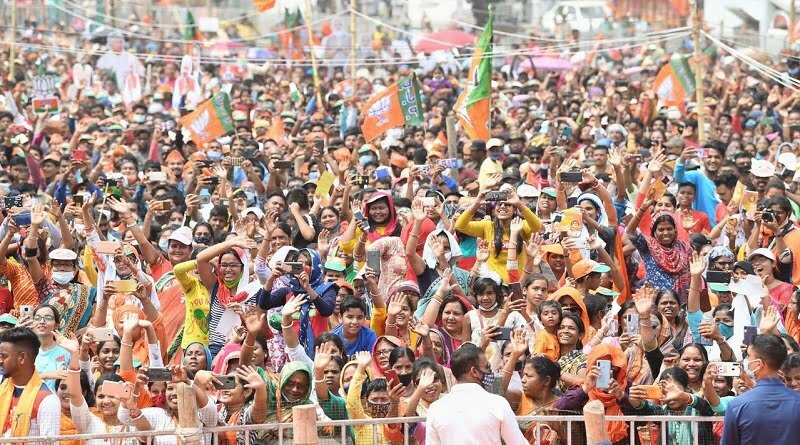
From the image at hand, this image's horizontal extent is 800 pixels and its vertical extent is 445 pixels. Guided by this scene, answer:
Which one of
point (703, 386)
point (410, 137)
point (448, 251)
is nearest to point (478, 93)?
point (410, 137)

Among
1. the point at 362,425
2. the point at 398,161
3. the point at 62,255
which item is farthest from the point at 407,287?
the point at 398,161

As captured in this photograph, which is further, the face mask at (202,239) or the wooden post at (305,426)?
the face mask at (202,239)


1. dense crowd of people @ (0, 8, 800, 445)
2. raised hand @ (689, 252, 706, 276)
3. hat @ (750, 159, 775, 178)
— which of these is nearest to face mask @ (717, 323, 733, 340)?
dense crowd of people @ (0, 8, 800, 445)

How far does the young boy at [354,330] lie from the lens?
870cm

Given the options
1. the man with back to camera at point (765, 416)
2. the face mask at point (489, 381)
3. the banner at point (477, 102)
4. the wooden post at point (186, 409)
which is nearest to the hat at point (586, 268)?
the face mask at point (489, 381)

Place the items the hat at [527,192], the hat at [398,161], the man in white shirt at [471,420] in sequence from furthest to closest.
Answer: the hat at [398,161]
the hat at [527,192]
the man in white shirt at [471,420]

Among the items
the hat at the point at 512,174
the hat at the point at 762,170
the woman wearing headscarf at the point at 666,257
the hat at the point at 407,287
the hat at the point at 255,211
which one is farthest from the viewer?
the hat at the point at 512,174

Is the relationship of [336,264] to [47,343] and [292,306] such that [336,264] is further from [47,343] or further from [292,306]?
[47,343]

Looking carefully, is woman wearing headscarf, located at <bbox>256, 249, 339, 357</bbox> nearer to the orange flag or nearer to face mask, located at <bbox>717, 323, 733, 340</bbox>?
face mask, located at <bbox>717, 323, 733, 340</bbox>

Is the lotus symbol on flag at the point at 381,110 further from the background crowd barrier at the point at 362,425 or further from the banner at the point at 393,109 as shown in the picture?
the background crowd barrier at the point at 362,425

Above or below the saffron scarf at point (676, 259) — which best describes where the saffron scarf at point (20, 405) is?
above

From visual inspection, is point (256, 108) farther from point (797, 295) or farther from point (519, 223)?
point (797, 295)

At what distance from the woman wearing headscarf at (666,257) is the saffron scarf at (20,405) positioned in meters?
4.32

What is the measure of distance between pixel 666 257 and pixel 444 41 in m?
17.8
